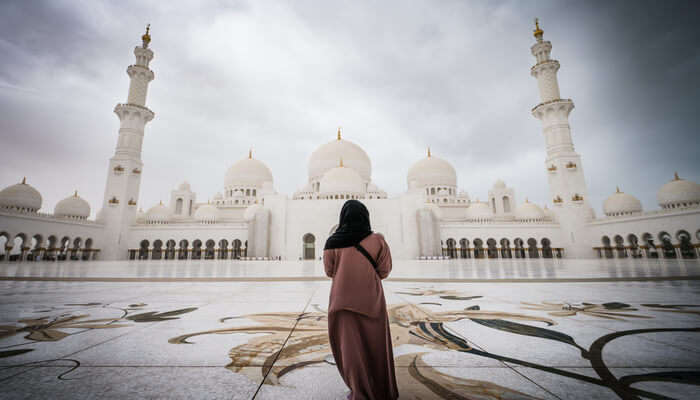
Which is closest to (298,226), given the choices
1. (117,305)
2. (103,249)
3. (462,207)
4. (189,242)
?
(189,242)

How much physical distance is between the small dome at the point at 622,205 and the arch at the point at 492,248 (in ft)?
30.6

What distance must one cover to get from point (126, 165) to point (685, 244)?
39160 millimetres

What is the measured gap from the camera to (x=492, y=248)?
2691 cm

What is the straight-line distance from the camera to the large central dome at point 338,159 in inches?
1141

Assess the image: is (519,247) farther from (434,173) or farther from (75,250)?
(75,250)

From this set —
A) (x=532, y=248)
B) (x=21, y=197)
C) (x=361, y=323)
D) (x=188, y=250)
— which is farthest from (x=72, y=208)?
(x=532, y=248)

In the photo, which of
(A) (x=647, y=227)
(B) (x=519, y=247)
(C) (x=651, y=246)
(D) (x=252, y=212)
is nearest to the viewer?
(A) (x=647, y=227)

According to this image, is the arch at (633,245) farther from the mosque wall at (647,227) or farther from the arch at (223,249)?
the arch at (223,249)

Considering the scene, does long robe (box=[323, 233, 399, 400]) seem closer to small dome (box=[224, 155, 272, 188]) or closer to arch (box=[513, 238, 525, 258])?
arch (box=[513, 238, 525, 258])

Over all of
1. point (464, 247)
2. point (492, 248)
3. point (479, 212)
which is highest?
point (479, 212)

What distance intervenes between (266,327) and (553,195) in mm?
28174

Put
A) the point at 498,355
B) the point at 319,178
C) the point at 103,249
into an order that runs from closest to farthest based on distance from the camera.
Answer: the point at 498,355
the point at 103,249
the point at 319,178

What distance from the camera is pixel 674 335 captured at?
2.00 m

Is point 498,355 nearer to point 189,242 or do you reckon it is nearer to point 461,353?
point 461,353
